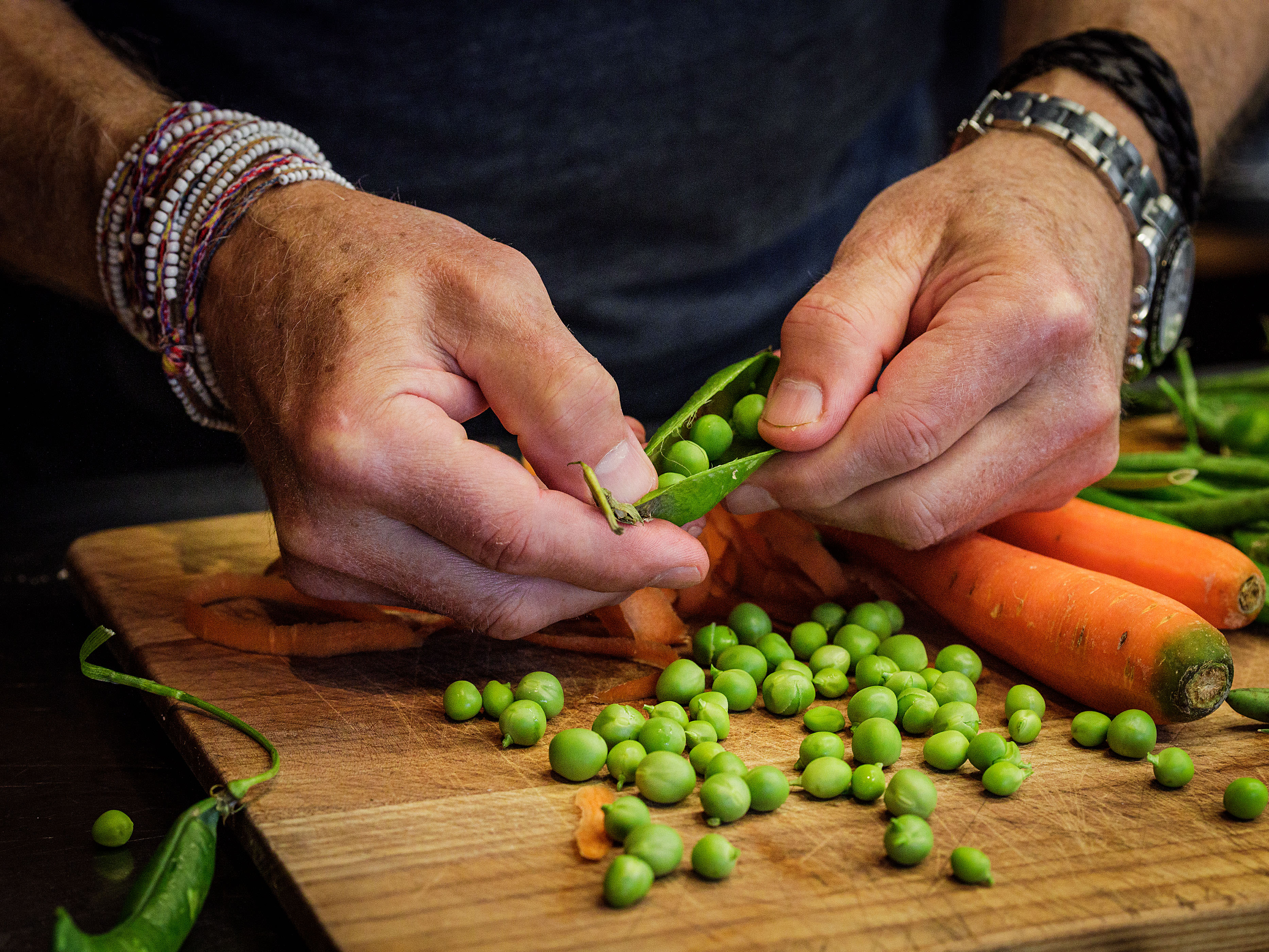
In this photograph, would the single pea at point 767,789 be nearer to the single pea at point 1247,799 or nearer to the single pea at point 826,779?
the single pea at point 826,779

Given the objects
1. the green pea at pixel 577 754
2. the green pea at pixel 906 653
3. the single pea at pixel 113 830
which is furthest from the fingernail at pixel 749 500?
the single pea at pixel 113 830

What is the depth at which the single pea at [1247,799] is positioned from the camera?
178 centimetres

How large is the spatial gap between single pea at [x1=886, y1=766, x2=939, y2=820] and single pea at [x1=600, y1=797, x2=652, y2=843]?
17.1 inches

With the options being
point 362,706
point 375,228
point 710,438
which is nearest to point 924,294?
point 710,438

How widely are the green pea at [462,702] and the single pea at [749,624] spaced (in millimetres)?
684

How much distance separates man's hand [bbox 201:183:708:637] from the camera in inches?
72.5

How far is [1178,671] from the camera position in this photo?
2068 mm

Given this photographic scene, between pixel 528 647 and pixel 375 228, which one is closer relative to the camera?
pixel 375 228

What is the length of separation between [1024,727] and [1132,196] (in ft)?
4.93

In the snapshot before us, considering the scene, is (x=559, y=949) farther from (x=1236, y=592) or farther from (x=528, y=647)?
(x=1236, y=592)

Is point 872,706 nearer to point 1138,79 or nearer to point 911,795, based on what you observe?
point 911,795

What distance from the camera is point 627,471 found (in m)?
2.01

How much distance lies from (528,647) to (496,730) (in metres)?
0.39

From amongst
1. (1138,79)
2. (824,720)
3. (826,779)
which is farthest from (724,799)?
(1138,79)
